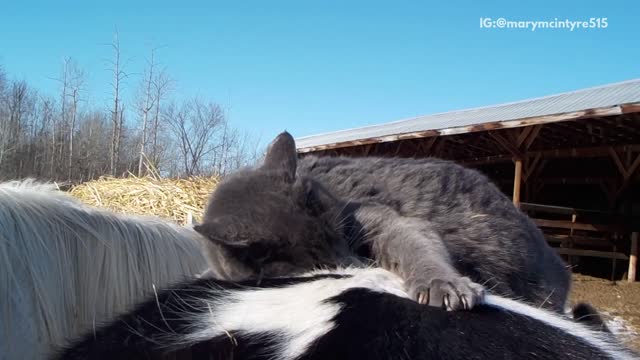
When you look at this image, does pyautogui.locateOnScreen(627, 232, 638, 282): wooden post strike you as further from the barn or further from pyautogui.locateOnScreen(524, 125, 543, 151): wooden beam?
pyautogui.locateOnScreen(524, 125, 543, 151): wooden beam

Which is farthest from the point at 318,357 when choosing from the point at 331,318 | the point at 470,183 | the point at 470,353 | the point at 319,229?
the point at 470,183

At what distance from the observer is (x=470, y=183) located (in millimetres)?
1784

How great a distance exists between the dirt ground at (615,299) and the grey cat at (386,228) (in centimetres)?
578

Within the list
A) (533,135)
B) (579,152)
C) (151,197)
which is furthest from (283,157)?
(579,152)

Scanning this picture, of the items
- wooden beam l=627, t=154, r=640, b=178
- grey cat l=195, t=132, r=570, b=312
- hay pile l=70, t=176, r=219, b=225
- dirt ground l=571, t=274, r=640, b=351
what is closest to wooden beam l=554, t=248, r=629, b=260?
dirt ground l=571, t=274, r=640, b=351

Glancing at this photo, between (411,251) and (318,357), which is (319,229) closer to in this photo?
(411,251)

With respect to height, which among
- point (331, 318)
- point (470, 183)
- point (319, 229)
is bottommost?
point (331, 318)

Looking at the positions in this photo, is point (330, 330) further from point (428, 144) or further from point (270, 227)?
point (428, 144)

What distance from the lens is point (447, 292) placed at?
3.69ft

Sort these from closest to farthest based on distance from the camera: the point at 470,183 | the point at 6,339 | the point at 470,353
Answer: the point at 470,353 → the point at 6,339 → the point at 470,183

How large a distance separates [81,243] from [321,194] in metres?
0.70

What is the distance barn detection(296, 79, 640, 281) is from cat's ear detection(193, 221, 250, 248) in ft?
27.9

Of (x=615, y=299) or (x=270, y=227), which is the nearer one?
(x=270, y=227)

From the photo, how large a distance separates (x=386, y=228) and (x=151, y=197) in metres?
2.51
